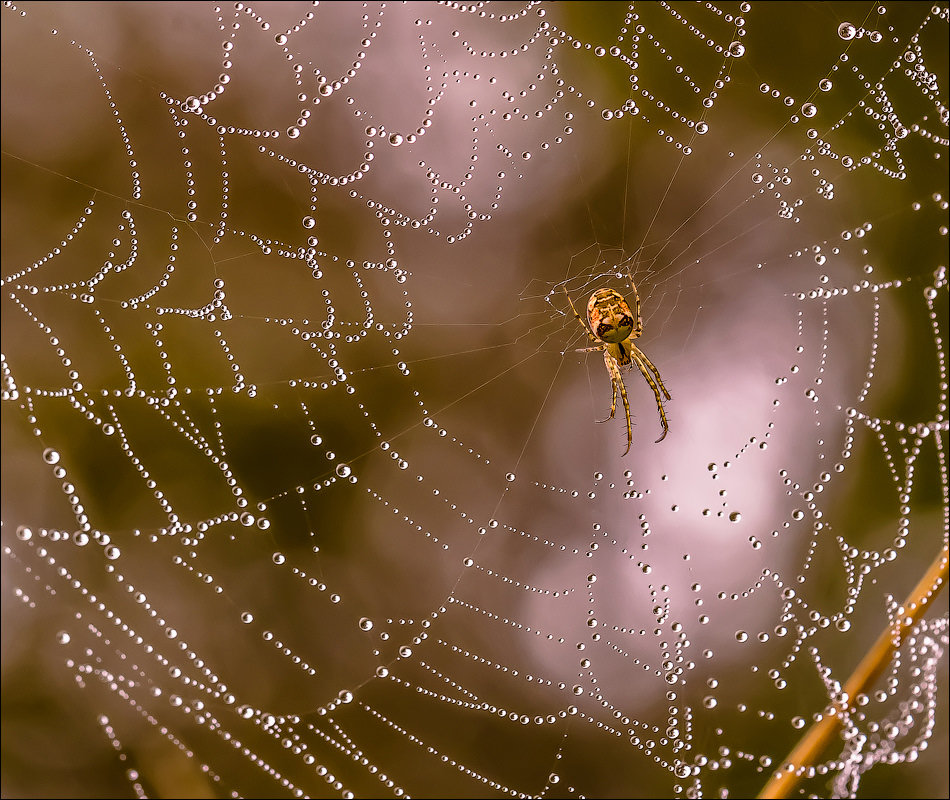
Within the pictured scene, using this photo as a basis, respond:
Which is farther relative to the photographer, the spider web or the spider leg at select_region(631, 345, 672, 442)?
the spider leg at select_region(631, 345, 672, 442)

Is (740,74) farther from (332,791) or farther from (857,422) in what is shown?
(332,791)

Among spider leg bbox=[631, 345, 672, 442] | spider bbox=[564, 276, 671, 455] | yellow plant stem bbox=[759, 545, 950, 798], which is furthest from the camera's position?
spider leg bbox=[631, 345, 672, 442]

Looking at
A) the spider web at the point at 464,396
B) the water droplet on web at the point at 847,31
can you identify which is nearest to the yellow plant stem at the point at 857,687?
the spider web at the point at 464,396

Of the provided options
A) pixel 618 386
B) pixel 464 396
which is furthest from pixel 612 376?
pixel 464 396

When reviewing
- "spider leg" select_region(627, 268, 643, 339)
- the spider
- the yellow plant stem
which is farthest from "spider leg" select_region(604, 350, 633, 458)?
the yellow plant stem

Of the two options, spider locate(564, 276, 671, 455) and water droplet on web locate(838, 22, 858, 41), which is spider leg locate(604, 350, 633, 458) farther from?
water droplet on web locate(838, 22, 858, 41)

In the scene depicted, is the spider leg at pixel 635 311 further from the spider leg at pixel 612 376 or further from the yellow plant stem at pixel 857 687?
the yellow plant stem at pixel 857 687
